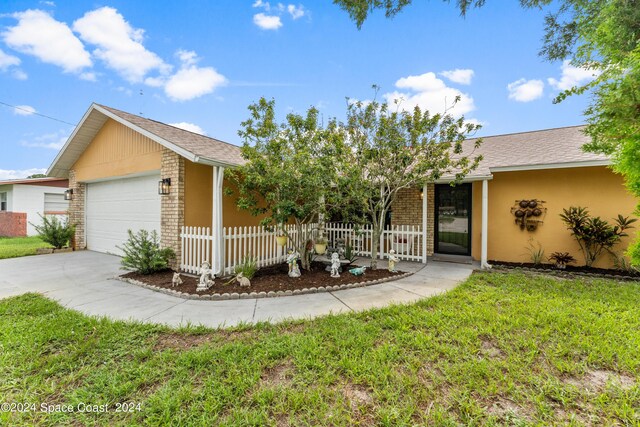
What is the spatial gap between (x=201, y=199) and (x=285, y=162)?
8.51ft

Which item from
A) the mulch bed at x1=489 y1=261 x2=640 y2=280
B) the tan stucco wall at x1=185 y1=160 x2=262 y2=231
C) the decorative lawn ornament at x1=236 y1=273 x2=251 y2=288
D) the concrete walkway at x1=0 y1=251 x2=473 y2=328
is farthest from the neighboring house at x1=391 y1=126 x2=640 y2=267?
the tan stucco wall at x1=185 y1=160 x2=262 y2=231

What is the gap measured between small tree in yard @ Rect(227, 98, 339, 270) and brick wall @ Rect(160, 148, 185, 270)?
1401 mm

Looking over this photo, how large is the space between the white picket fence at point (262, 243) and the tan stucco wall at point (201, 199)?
1.25ft

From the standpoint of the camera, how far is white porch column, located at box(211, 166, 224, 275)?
569 cm

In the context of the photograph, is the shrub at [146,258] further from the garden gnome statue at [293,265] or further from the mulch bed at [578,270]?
the mulch bed at [578,270]

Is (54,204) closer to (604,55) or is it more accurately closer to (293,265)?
(293,265)

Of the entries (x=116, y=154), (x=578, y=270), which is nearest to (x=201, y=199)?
(x=116, y=154)

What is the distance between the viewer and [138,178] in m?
7.47

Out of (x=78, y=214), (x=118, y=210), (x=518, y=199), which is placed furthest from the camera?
(x=78, y=214)

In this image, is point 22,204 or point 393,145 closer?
point 393,145

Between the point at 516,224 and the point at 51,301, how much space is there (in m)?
10.7

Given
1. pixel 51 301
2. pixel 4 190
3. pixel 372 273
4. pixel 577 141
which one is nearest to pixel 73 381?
pixel 51 301

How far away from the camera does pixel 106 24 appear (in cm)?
815

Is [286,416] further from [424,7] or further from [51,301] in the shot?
[424,7]
